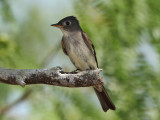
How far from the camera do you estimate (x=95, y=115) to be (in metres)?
3.56

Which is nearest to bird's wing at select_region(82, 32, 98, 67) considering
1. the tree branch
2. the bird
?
the bird

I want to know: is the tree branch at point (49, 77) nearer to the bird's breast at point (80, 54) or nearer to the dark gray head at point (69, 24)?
the bird's breast at point (80, 54)

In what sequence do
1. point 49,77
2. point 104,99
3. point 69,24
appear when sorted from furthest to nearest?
point 69,24 → point 104,99 → point 49,77

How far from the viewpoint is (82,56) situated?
3.75 metres

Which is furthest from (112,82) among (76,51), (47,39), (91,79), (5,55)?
(47,39)

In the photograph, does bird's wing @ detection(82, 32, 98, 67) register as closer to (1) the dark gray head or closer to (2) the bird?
(2) the bird

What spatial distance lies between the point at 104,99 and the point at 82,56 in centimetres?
47

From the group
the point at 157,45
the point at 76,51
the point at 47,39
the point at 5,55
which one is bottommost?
the point at 5,55

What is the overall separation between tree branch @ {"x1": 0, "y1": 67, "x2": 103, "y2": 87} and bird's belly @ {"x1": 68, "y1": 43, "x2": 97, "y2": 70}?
0.94 meters

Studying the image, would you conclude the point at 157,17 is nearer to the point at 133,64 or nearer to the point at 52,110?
the point at 133,64

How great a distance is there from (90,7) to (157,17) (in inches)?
25.8

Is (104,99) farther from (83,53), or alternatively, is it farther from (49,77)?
(49,77)

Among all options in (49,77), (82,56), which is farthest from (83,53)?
(49,77)

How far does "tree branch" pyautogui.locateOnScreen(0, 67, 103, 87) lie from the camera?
9.02ft
